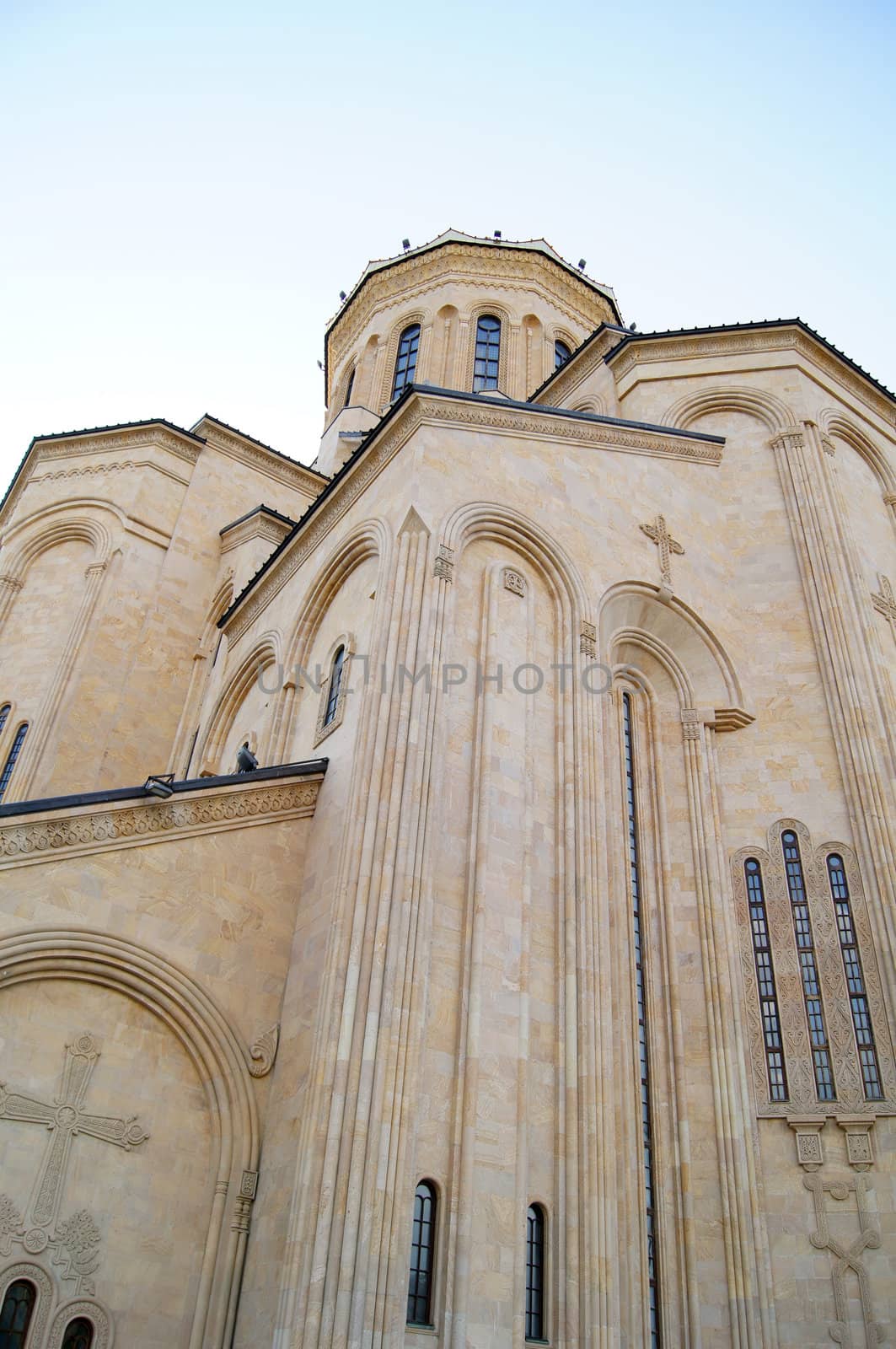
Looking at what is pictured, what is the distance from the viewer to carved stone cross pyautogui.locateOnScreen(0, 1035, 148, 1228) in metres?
10.7

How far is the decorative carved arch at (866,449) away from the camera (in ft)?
68.9

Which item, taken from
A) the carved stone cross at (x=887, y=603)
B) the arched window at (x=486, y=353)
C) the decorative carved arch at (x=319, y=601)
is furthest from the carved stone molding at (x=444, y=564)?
the arched window at (x=486, y=353)

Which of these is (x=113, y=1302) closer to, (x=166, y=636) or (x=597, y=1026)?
(x=597, y=1026)

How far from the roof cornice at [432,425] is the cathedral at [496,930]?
8cm

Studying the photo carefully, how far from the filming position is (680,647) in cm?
1731

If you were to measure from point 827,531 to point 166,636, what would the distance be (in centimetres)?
1310

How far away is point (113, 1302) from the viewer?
10656mm

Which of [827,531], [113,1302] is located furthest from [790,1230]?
[827,531]

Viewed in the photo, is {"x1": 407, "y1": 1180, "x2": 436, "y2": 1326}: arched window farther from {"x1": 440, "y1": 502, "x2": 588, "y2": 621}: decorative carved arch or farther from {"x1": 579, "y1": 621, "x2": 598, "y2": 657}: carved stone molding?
{"x1": 440, "y1": 502, "x2": 588, "y2": 621}: decorative carved arch

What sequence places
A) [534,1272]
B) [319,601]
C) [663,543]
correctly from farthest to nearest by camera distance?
1. [319,601]
2. [663,543]
3. [534,1272]

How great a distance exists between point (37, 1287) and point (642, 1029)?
7293 millimetres

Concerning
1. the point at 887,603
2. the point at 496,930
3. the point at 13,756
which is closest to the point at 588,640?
the point at 496,930

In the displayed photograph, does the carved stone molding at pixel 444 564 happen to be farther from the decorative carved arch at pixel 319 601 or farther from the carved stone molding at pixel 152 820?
the carved stone molding at pixel 152 820

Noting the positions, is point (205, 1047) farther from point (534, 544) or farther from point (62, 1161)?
point (534, 544)
